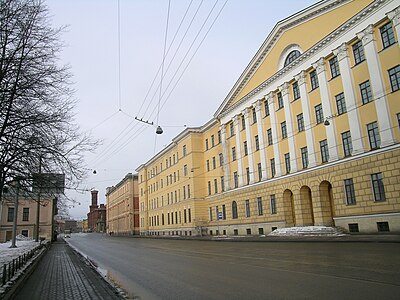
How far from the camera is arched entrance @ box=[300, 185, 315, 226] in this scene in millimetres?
32719

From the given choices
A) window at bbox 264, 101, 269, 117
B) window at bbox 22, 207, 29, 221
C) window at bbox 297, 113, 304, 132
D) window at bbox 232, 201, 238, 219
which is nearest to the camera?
window at bbox 297, 113, 304, 132

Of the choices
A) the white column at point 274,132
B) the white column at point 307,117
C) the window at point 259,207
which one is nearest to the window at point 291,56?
the white column at point 307,117

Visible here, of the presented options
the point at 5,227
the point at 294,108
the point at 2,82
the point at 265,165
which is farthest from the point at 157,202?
the point at 2,82

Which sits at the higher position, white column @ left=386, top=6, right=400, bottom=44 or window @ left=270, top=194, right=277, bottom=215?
white column @ left=386, top=6, right=400, bottom=44

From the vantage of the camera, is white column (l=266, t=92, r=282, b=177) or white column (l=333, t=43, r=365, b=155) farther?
white column (l=266, t=92, r=282, b=177)

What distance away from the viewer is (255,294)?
26.1 ft

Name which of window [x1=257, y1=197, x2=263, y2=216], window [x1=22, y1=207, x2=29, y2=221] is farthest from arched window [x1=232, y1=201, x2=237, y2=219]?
window [x1=22, y1=207, x2=29, y2=221]

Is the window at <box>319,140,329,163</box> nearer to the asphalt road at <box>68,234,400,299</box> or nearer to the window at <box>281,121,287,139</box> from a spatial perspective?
the window at <box>281,121,287,139</box>

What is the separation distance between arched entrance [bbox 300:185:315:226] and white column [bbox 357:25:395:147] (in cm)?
972

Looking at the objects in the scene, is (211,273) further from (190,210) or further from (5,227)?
(5,227)

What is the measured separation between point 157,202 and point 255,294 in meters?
67.8

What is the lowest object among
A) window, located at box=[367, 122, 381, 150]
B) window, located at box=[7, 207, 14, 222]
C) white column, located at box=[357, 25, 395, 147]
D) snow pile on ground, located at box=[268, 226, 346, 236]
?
snow pile on ground, located at box=[268, 226, 346, 236]

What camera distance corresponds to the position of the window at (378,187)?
25.0 m

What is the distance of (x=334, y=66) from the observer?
101 ft
